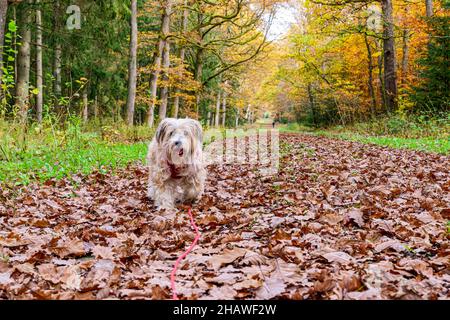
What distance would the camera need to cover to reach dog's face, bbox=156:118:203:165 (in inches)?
231

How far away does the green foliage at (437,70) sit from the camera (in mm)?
18125

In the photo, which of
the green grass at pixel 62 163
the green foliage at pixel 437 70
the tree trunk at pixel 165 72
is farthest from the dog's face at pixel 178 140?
the tree trunk at pixel 165 72

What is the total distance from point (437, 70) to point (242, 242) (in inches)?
718

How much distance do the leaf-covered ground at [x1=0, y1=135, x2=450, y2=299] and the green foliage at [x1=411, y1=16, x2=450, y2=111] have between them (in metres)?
13.5

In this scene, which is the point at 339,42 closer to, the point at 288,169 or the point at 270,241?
the point at 288,169

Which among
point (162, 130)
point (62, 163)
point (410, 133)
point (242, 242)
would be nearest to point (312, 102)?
point (410, 133)

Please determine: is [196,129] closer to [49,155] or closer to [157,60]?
[49,155]

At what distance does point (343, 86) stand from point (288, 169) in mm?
24515

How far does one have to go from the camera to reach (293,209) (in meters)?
5.32

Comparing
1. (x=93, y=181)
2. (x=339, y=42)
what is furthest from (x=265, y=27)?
(x=93, y=181)

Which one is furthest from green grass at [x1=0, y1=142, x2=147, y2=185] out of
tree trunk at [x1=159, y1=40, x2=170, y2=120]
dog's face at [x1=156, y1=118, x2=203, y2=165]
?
tree trunk at [x1=159, y1=40, x2=170, y2=120]

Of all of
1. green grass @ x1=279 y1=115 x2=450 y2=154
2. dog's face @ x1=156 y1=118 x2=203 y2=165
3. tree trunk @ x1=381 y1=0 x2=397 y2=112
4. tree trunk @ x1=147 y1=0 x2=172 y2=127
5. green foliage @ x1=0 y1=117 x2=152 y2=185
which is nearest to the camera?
dog's face @ x1=156 y1=118 x2=203 y2=165

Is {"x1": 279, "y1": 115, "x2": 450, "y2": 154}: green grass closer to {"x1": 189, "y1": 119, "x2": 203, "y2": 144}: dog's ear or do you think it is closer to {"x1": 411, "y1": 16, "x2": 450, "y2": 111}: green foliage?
{"x1": 411, "y1": 16, "x2": 450, "y2": 111}: green foliage

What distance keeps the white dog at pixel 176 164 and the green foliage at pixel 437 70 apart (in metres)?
15.5
